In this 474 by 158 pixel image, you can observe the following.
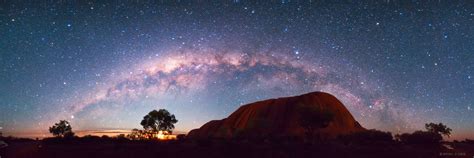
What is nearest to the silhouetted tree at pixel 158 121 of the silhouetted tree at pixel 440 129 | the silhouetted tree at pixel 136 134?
the silhouetted tree at pixel 136 134

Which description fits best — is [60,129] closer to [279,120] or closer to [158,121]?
[158,121]

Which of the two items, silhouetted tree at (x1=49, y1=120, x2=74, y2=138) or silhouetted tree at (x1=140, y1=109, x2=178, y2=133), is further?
silhouetted tree at (x1=49, y1=120, x2=74, y2=138)

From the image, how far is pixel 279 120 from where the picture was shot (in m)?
103

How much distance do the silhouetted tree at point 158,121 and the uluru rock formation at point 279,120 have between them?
332 inches

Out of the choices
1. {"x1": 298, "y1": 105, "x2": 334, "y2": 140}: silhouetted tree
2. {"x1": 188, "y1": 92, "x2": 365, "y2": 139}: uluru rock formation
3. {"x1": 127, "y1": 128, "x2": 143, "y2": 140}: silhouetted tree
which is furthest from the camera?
{"x1": 188, "y1": 92, "x2": 365, "y2": 139}: uluru rock formation

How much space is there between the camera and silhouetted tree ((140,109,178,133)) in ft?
273

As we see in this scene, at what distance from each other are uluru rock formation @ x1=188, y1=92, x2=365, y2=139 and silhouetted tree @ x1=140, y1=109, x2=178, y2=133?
8.42 m

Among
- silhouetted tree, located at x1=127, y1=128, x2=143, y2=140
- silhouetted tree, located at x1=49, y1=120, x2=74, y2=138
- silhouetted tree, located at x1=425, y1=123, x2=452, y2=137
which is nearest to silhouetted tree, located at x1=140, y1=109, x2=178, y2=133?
silhouetted tree, located at x1=127, y1=128, x2=143, y2=140

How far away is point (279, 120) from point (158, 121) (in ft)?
128

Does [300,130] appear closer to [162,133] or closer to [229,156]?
[162,133]

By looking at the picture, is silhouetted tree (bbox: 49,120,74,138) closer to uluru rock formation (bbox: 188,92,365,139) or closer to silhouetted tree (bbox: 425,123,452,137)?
uluru rock formation (bbox: 188,92,365,139)

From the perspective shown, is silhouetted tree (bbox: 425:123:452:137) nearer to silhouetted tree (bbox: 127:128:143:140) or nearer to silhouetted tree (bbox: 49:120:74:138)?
silhouetted tree (bbox: 127:128:143:140)

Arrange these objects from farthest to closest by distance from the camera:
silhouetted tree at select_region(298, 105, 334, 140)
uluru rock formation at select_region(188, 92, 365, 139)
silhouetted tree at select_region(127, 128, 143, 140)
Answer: uluru rock formation at select_region(188, 92, 365, 139)
silhouetted tree at select_region(127, 128, 143, 140)
silhouetted tree at select_region(298, 105, 334, 140)

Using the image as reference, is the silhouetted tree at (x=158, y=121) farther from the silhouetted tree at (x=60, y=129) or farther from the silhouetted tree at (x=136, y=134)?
the silhouetted tree at (x=60, y=129)
